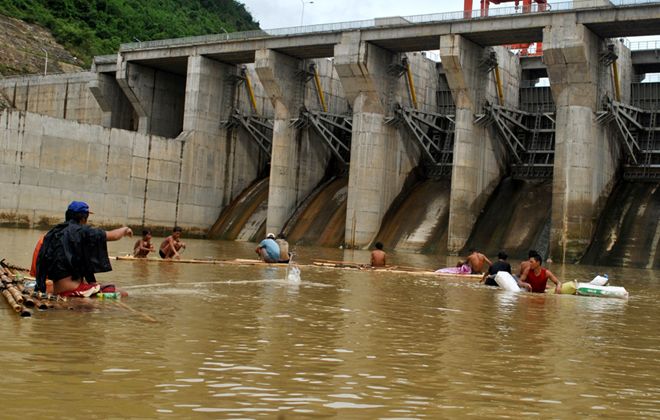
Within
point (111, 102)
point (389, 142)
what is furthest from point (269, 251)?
A: point (111, 102)

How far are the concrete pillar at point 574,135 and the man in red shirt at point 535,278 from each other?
20045 millimetres

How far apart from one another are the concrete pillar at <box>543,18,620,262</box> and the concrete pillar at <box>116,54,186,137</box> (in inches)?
1116

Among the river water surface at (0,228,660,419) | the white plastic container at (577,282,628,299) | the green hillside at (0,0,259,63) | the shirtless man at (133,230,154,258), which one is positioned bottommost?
the river water surface at (0,228,660,419)

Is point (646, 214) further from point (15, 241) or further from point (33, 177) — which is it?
point (33, 177)

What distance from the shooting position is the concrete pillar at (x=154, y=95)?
189 feet

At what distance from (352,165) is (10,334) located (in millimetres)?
38842

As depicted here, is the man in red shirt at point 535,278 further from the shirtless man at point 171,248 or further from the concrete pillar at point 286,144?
the concrete pillar at point 286,144

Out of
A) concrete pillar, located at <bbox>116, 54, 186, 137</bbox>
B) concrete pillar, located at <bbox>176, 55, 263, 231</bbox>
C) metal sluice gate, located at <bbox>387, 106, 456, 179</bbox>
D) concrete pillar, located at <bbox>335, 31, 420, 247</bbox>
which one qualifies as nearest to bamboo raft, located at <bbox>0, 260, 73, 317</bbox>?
concrete pillar, located at <bbox>335, 31, 420, 247</bbox>

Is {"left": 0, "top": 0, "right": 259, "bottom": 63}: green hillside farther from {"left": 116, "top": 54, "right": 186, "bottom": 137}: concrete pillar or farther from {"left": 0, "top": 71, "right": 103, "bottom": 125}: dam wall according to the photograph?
{"left": 116, "top": 54, "right": 186, "bottom": 137}: concrete pillar

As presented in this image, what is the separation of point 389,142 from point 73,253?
3715 centimetres

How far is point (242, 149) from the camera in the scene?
57.2 meters

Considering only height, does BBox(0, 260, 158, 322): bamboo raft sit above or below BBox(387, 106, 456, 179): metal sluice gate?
below

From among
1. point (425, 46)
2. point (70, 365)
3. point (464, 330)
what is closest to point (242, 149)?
point (425, 46)

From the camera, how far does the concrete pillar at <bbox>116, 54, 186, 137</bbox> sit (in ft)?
189
